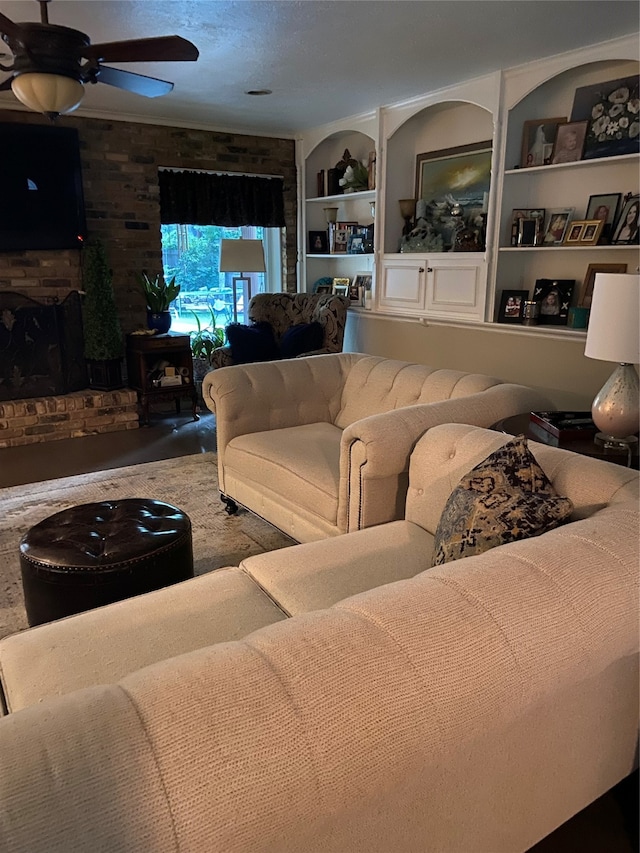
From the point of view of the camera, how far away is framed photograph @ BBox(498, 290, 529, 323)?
411 cm

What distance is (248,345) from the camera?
483 centimetres

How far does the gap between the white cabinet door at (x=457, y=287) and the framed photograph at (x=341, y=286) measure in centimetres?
120

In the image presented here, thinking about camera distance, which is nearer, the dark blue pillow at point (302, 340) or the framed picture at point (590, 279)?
the framed picture at point (590, 279)

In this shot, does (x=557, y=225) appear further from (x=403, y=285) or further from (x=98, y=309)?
(x=98, y=309)

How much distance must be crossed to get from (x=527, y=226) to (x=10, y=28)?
2981 mm

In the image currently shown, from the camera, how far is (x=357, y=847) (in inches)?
34.8

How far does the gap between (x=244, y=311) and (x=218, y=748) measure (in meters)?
5.78

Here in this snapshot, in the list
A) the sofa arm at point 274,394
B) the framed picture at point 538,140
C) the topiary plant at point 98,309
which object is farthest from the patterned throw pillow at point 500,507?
the topiary plant at point 98,309

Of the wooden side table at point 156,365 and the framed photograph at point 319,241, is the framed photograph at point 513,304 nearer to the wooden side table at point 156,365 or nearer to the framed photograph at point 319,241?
the framed photograph at point 319,241

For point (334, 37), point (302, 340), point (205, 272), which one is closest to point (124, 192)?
point (205, 272)

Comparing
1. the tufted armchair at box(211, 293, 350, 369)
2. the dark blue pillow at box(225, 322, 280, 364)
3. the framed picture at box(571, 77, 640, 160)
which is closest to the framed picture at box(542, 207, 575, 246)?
the framed picture at box(571, 77, 640, 160)

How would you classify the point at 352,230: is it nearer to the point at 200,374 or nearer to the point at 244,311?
the point at 244,311

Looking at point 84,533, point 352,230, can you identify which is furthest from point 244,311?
point 84,533

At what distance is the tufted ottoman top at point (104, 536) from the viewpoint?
192 cm
